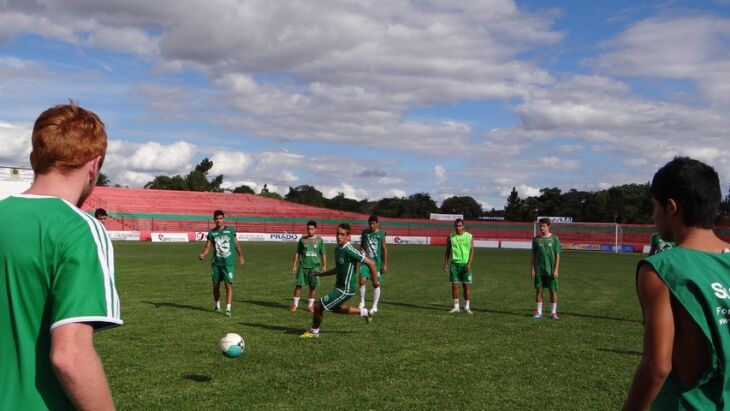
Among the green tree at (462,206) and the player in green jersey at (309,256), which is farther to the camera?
the green tree at (462,206)

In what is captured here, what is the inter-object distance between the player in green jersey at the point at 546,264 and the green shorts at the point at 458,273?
5.34 feet

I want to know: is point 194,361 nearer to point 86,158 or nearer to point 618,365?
point 618,365

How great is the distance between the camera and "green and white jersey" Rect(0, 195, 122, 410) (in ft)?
6.30

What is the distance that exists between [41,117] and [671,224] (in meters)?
2.39

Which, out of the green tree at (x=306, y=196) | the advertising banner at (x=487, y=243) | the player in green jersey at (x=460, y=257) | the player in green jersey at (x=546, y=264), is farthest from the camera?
the green tree at (x=306, y=196)

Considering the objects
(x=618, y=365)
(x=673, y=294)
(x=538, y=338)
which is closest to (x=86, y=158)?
(x=673, y=294)

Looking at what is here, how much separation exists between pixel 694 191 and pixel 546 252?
11.9 m

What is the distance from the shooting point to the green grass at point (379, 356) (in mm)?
6801

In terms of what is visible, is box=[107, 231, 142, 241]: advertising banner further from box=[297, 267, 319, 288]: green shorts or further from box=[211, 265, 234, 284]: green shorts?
box=[297, 267, 319, 288]: green shorts

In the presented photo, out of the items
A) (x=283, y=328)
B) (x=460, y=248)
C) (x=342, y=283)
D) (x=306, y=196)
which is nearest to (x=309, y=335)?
(x=342, y=283)

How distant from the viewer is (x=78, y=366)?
1.87 meters

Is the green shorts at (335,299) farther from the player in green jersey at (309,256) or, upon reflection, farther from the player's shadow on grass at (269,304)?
the player's shadow on grass at (269,304)

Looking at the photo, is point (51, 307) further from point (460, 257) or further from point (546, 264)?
point (460, 257)

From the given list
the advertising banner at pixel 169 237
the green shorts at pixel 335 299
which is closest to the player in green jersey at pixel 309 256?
the green shorts at pixel 335 299
